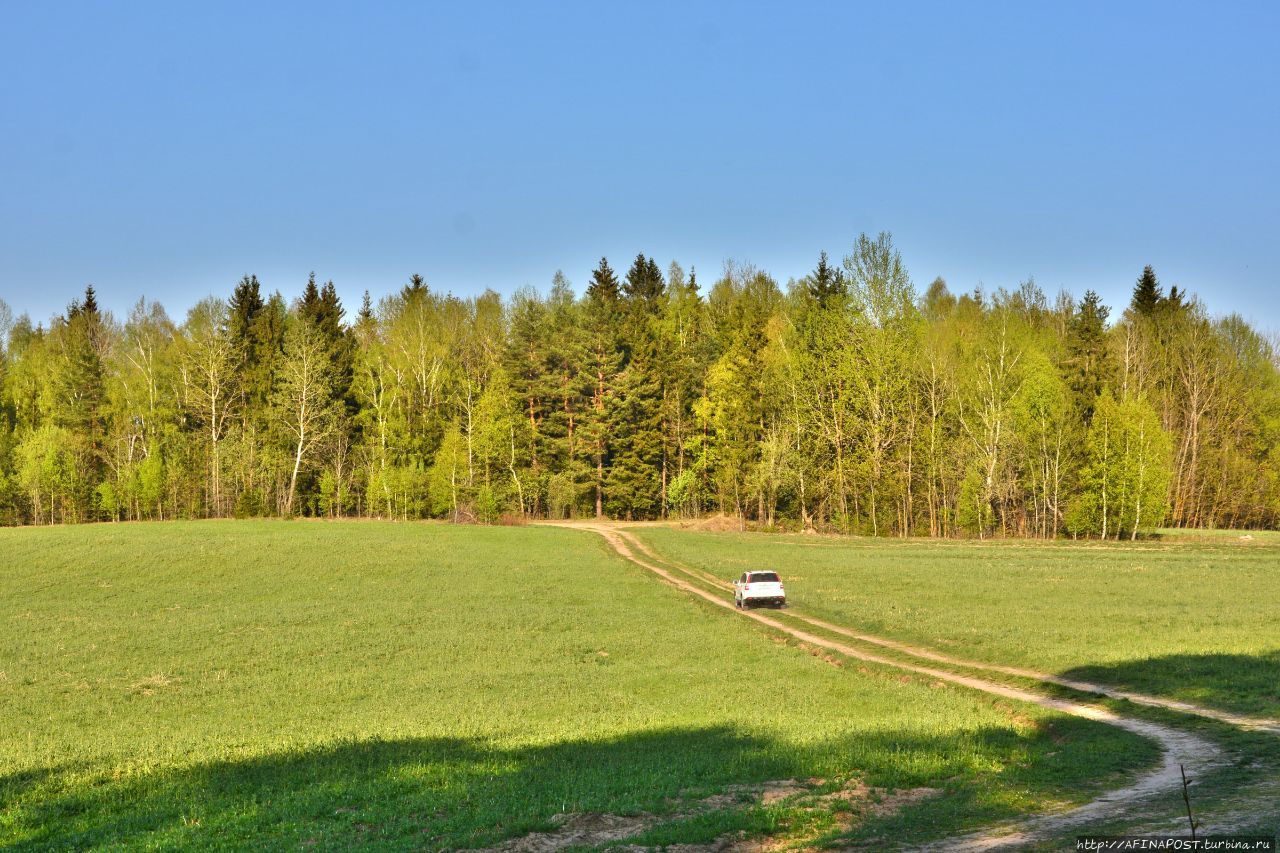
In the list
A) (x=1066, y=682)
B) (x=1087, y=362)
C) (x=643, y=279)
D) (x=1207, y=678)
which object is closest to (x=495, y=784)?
(x=1066, y=682)

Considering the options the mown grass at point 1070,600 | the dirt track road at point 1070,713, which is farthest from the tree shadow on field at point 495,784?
the mown grass at point 1070,600

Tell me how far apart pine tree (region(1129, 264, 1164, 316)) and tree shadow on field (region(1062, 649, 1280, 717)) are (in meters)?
84.3

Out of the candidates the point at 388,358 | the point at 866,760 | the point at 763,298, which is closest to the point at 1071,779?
the point at 866,760

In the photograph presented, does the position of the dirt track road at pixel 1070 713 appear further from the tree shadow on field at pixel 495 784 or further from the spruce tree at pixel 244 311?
the spruce tree at pixel 244 311

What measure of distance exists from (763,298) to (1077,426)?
4448cm

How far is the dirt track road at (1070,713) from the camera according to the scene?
1255cm

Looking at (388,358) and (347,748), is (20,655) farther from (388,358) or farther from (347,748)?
(388,358)

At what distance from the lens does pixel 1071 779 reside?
15.7 m

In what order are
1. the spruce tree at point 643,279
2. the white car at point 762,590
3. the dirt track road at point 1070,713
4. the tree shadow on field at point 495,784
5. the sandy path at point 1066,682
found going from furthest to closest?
the spruce tree at point 643,279 < the white car at point 762,590 < the sandy path at point 1066,682 < the tree shadow on field at point 495,784 < the dirt track road at point 1070,713

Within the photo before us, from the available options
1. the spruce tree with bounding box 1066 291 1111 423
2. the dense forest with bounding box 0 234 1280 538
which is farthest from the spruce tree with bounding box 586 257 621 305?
the spruce tree with bounding box 1066 291 1111 423

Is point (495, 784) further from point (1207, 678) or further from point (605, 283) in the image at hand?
point (605, 283)

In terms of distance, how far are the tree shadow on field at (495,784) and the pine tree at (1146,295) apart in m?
95.0

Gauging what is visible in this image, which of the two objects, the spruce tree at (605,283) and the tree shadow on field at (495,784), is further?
the spruce tree at (605,283)

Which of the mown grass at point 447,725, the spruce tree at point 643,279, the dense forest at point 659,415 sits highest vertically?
the spruce tree at point 643,279
